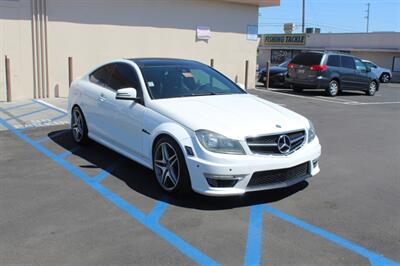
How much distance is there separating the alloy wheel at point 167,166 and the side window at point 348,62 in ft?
48.2

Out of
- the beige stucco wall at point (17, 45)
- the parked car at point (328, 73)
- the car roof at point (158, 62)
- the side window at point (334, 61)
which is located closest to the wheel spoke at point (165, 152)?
the car roof at point (158, 62)

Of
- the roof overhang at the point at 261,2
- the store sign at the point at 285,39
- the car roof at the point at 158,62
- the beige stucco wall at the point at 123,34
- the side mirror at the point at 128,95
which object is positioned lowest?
the side mirror at the point at 128,95

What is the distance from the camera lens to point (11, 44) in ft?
42.6

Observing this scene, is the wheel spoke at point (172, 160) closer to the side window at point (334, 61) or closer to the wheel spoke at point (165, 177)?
the wheel spoke at point (165, 177)

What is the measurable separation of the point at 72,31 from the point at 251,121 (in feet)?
34.2

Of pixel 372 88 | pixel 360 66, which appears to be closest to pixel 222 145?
pixel 360 66

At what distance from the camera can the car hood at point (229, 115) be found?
16.3 ft

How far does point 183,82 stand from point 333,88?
1284cm

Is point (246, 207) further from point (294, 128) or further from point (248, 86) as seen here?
point (248, 86)

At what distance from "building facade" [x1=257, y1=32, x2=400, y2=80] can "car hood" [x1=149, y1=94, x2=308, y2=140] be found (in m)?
32.6

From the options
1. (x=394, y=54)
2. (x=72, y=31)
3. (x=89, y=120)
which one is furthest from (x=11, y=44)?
(x=394, y=54)

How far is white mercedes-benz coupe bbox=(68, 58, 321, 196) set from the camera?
482 cm

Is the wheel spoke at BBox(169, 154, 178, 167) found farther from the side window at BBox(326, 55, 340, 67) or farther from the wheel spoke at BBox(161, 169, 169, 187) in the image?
the side window at BBox(326, 55, 340, 67)

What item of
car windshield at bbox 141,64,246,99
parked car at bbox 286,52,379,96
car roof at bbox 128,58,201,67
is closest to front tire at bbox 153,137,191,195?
car windshield at bbox 141,64,246,99
